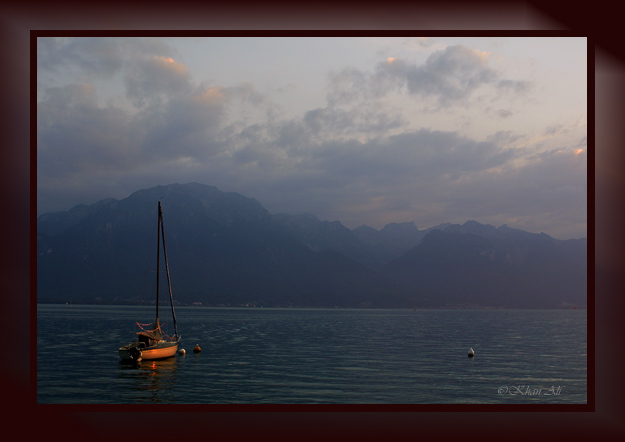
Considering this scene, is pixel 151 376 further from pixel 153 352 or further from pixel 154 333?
pixel 154 333

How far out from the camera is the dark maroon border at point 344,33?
16.6ft

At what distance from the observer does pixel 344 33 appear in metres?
5.21

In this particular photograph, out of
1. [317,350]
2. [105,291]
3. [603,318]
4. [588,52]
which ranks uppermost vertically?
[588,52]

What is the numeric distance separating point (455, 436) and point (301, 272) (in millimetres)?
174457

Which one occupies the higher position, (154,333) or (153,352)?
(154,333)

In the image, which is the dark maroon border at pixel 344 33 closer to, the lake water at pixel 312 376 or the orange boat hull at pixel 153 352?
the lake water at pixel 312 376

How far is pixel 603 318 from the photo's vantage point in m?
5.11

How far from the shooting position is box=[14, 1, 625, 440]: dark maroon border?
5059mm

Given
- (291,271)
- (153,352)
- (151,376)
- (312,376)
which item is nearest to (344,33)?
(312,376)

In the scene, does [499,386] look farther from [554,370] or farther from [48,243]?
[48,243]

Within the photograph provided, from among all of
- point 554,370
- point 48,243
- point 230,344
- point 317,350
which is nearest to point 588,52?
point 554,370

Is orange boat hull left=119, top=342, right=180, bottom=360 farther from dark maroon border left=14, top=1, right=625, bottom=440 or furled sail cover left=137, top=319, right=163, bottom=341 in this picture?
dark maroon border left=14, top=1, right=625, bottom=440

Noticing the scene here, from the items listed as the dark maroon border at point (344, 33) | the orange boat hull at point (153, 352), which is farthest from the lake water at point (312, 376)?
the dark maroon border at point (344, 33)

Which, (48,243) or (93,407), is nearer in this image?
(93,407)
